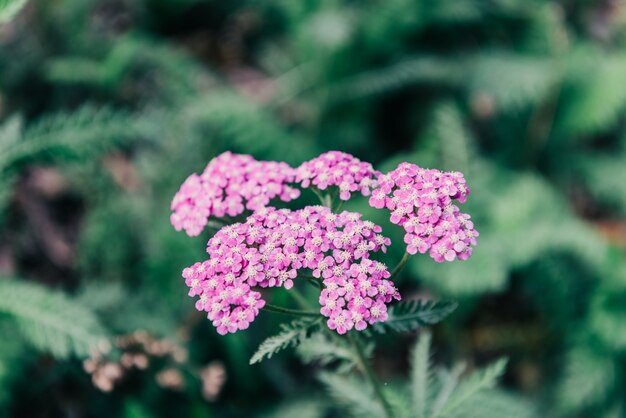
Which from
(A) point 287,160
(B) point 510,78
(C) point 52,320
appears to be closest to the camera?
(C) point 52,320

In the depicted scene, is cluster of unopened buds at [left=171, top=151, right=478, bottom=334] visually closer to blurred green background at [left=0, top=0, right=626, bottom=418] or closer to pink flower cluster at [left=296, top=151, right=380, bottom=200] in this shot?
pink flower cluster at [left=296, top=151, right=380, bottom=200]

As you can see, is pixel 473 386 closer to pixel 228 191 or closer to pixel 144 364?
pixel 228 191

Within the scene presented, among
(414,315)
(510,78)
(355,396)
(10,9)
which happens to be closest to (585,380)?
(355,396)

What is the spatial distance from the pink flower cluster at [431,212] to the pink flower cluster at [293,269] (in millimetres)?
69

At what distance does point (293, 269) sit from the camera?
3.73 ft

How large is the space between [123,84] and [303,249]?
233 centimetres

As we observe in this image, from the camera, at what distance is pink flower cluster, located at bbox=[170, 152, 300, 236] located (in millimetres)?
1326

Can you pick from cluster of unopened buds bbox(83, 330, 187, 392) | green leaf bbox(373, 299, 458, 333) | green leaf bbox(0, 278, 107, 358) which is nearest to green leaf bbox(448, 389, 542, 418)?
green leaf bbox(373, 299, 458, 333)

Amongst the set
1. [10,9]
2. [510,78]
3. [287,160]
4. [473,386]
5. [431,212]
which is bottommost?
[473,386]

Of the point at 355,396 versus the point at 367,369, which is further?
the point at 355,396

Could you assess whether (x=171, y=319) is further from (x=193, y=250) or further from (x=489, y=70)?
(x=489, y=70)

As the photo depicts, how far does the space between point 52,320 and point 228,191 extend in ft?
2.81

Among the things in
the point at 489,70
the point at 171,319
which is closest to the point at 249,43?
the point at 489,70

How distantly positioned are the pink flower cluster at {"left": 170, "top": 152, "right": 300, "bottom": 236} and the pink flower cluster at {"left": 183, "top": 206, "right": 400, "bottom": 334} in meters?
0.13
